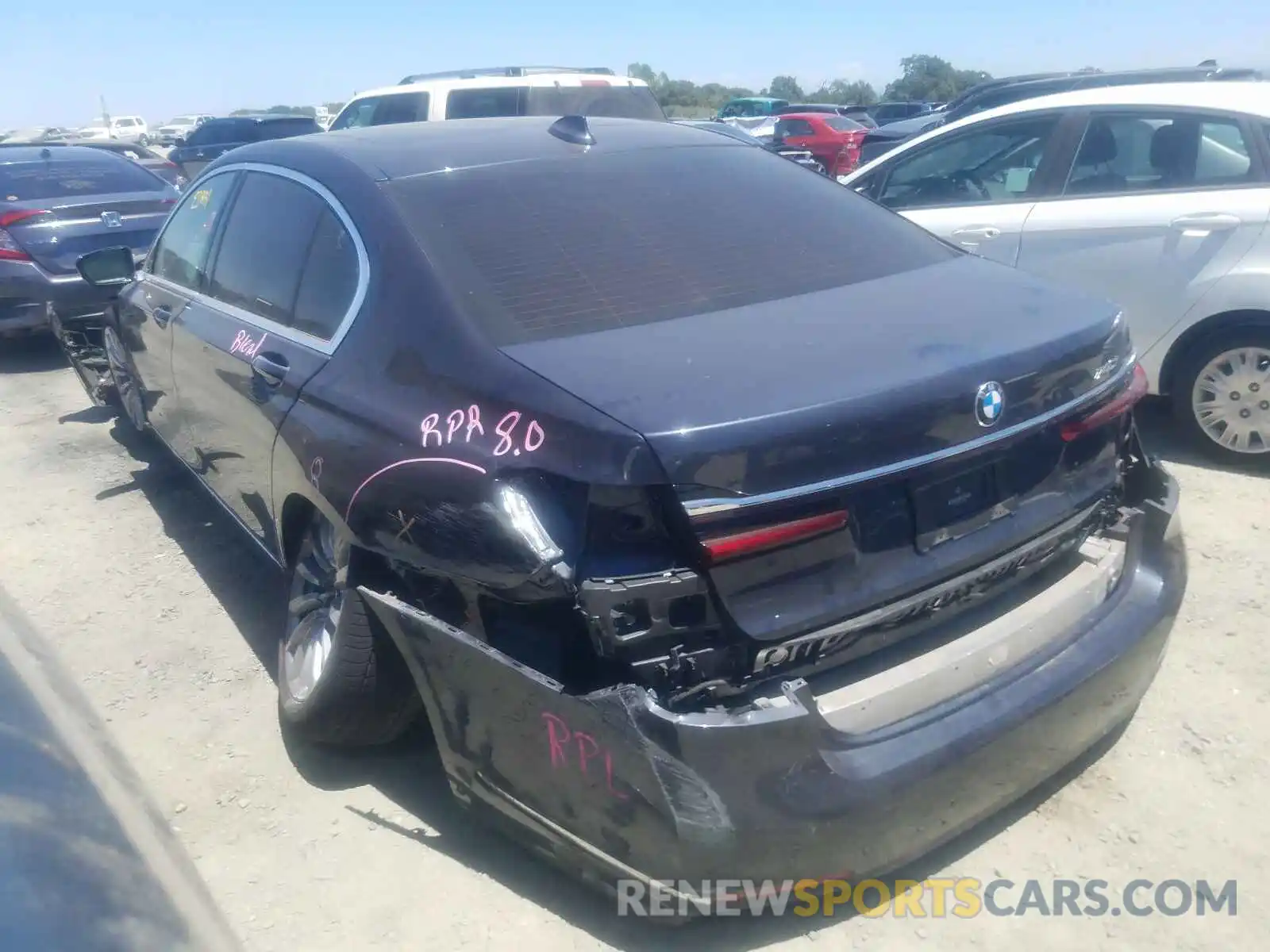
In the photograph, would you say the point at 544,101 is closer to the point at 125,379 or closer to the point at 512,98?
the point at 512,98

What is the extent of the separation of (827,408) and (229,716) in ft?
7.58

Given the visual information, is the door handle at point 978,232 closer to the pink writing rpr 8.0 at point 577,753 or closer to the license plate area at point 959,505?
the license plate area at point 959,505

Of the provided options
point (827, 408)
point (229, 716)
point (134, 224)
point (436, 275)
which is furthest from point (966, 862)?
point (134, 224)

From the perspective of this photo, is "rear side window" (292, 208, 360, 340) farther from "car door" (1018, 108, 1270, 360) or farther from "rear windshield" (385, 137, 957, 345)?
"car door" (1018, 108, 1270, 360)

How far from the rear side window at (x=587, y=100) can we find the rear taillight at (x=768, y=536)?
8572mm

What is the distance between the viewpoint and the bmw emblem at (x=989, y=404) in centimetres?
231

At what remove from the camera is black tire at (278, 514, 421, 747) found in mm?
2791

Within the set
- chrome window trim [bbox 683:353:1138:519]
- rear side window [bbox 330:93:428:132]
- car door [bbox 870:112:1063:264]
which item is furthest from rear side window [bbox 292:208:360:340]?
rear side window [bbox 330:93:428:132]

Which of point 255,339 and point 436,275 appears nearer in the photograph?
point 436,275

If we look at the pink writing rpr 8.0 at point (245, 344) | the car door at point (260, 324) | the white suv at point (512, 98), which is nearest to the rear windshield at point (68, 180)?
the white suv at point (512, 98)

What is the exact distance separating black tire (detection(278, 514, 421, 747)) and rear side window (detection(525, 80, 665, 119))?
25.3 feet

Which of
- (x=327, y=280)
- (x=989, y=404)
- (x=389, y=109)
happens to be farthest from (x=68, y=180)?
(x=989, y=404)

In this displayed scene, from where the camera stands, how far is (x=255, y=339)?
11.1 feet

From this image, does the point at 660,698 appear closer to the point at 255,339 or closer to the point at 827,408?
the point at 827,408
